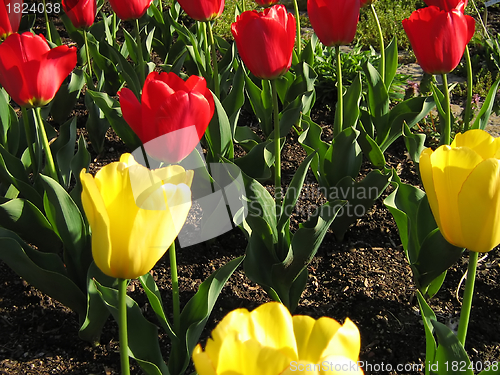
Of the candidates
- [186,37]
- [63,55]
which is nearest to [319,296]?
[63,55]

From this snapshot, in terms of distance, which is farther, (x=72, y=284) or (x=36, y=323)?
(x=36, y=323)

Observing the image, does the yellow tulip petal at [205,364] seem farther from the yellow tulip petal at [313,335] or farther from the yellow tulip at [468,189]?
the yellow tulip at [468,189]

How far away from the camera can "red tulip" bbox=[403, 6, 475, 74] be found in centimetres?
161

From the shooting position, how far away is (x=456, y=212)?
0.89 metres

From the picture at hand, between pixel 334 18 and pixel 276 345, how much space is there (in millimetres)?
1454

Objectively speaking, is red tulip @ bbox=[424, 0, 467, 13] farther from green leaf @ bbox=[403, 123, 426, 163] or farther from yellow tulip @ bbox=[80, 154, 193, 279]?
yellow tulip @ bbox=[80, 154, 193, 279]

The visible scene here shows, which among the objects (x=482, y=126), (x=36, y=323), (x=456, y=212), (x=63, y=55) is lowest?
(x=36, y=323)

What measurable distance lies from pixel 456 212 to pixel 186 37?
250 cm

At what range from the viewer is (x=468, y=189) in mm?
849

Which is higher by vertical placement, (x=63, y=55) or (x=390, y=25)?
(x=63, y=55)

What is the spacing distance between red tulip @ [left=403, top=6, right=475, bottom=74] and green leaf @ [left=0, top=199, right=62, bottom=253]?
1.36 meters

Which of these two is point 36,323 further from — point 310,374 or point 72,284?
Result: point 310,374

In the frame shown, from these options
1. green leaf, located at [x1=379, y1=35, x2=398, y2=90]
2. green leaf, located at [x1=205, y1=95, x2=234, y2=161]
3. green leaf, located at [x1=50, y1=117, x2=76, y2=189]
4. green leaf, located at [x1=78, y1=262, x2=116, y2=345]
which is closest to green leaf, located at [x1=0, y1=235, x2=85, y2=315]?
green leaf, located at [x1=78, y1=262, x2=116, y2=345]

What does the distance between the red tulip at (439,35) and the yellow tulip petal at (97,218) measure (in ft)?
4.33
